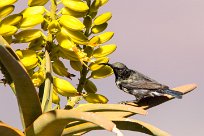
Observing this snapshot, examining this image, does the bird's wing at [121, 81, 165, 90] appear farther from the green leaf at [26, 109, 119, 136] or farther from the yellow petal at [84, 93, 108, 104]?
the green leaf at [26, 109, 119, 136]

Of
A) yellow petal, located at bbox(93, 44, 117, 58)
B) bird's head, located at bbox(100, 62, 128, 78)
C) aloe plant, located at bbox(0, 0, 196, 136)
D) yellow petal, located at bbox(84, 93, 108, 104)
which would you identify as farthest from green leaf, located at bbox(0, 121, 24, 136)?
bird's head, located at bbox(100, 62, 128, 78)

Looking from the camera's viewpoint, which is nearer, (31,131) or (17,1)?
(31,131)

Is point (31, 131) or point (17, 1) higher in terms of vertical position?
point (17, 1)

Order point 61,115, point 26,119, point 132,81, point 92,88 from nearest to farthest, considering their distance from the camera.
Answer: point 61,115 → point 26,119 → point 92,88 → point 132,81

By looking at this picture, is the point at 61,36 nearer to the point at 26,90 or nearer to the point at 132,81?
the point at 26,90

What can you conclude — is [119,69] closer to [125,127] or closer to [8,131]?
[125,127]

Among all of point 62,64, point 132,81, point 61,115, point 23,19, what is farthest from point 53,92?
point 132,81

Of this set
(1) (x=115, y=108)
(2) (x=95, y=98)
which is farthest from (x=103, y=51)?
(1) (x=115, y=108)
